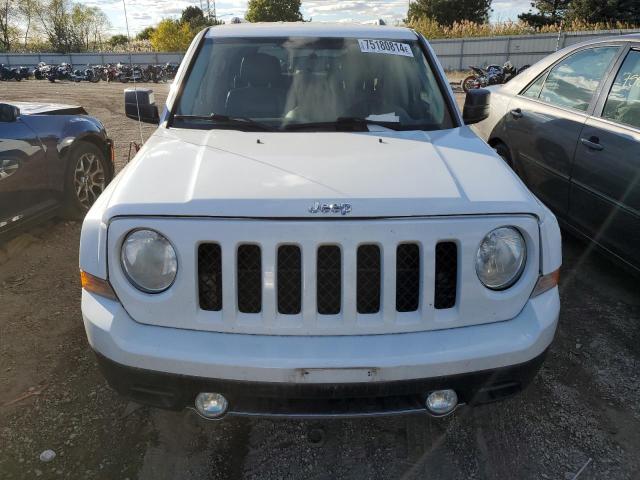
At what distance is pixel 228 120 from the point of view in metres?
3.00

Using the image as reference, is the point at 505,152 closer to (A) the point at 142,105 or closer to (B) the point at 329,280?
(A) the point at 142,105

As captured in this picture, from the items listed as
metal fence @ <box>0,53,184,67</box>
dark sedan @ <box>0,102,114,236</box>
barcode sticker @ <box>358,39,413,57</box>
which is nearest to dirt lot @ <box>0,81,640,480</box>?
dark sedan @ <box>0,102,114,236</box>

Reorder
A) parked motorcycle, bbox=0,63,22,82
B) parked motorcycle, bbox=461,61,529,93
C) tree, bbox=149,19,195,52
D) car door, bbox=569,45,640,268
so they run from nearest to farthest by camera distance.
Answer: car door, bbox=569,45,640,268 < parked motorcycle, bbox=461,61,529,93 < parked motorcycle, bbox=0,63,22,82 < tree, bbox=149,19,195,52

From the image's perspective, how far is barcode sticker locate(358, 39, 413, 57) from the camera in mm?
3418

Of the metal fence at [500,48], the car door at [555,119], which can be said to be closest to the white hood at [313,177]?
the car door at [555,119]

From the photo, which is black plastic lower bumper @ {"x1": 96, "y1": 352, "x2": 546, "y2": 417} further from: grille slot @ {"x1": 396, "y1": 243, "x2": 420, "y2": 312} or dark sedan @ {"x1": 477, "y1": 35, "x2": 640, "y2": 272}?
dark sedan @ {"x1": 477, "y1": 35, "x2": 640, "y2": 272}

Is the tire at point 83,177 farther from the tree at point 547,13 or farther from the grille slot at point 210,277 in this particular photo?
the tree at point 547,13

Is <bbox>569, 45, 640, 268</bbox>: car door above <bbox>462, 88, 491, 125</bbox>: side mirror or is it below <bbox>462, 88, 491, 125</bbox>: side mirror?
below

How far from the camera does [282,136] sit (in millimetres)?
2809

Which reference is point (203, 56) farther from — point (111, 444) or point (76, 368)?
point (111, 444)

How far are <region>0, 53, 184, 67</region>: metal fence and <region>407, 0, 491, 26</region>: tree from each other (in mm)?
23585

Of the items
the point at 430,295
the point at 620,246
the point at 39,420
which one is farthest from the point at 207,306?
the point at 620,246

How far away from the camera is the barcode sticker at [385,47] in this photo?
3.42 metres

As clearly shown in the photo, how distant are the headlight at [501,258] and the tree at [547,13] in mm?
44908
